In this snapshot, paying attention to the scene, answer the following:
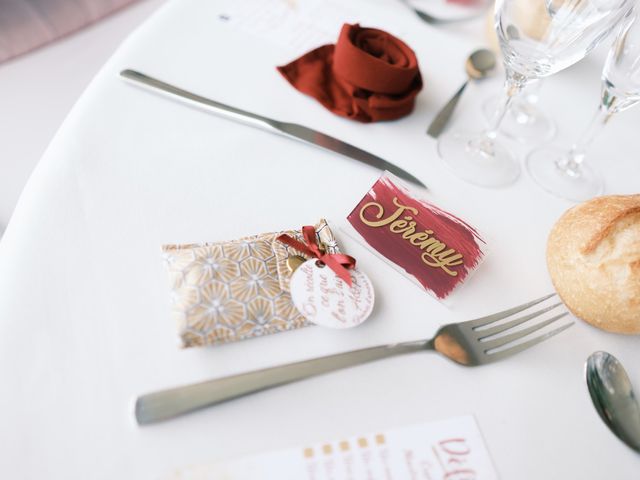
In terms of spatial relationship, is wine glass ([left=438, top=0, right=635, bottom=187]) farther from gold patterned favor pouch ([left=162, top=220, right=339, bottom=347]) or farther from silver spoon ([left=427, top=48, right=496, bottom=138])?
gold patterned favor pouch ([left=162, top=220, right=339, bottom=347])

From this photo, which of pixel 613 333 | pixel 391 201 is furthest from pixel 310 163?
pixel 613 333

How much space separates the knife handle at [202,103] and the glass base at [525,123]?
0.32 m

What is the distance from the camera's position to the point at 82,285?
1.28ft

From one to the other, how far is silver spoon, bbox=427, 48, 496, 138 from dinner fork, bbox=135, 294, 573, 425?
0.85 feet

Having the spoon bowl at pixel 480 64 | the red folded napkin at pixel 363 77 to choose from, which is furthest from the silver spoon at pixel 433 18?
the red folded napkin at pixel 363 77

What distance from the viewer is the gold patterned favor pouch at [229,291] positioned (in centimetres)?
38

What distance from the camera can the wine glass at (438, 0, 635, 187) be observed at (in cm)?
48

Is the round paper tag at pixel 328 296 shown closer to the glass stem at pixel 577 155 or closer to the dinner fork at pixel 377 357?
the dinner fork at pixel 377 357

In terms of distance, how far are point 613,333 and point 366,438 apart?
0.28 metres

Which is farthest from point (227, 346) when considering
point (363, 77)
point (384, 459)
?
point (363, 77)

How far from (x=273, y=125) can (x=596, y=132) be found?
16.0 inches

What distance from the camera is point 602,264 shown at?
0.44 meters

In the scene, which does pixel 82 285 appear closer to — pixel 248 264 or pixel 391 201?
pixel 248 264

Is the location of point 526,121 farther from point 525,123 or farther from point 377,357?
point 377,357
